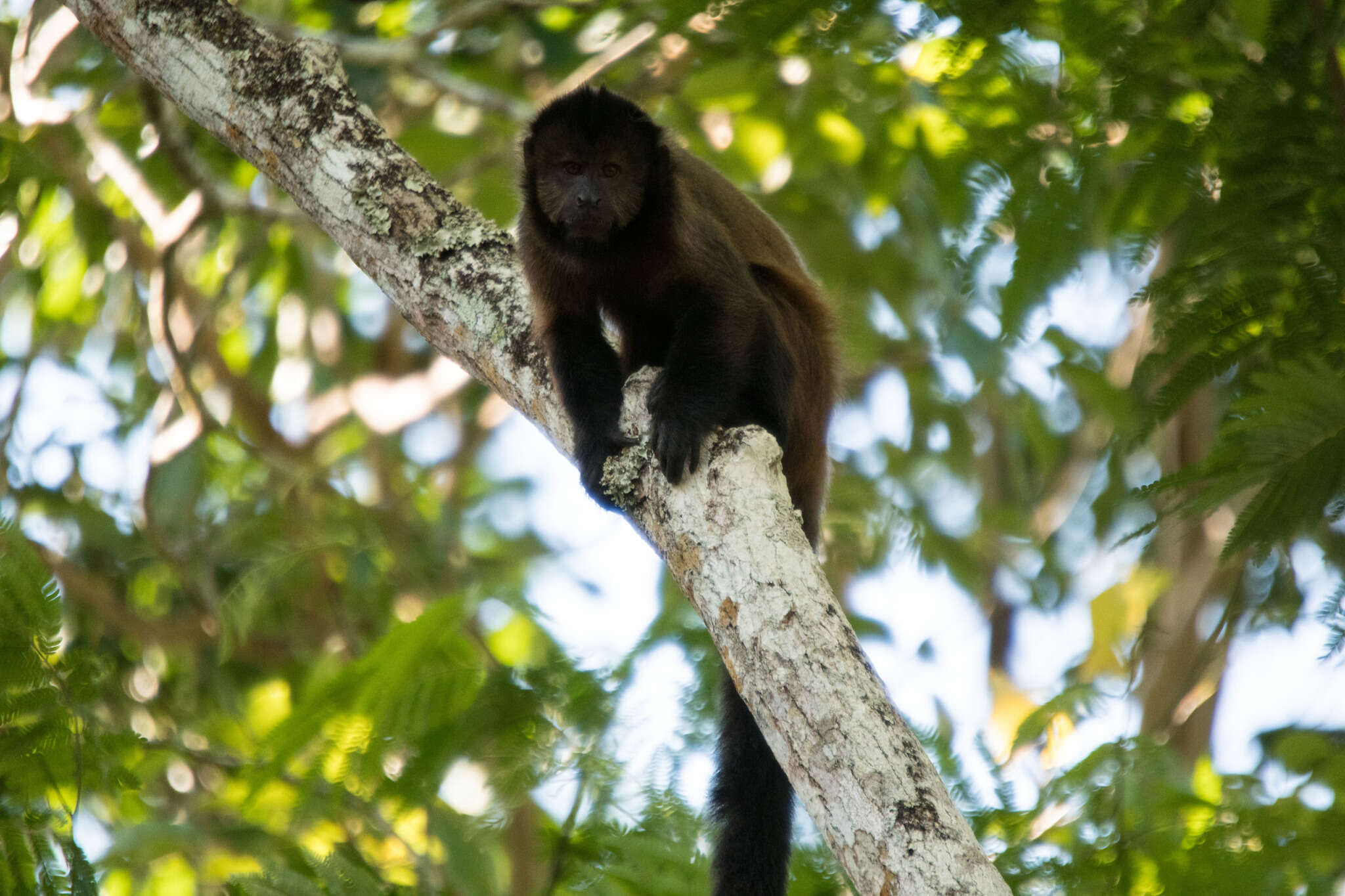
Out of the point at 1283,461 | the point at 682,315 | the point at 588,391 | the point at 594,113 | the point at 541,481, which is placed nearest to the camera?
the point at 1283,461

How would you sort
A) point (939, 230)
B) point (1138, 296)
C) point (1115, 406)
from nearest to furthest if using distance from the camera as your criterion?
point (1138, 296), point (1115, 406), point (939, 230)

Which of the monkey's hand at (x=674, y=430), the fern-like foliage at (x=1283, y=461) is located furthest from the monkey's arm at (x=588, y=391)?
the fern-like foliage at (x=1283, y=461)

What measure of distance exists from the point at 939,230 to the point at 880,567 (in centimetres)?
187

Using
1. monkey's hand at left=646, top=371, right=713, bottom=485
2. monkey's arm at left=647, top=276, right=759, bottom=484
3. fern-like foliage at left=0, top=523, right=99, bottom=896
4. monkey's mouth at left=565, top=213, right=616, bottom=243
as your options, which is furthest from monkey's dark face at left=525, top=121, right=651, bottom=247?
fern-like foliage at left=0, top=523, right=99, bottom=896

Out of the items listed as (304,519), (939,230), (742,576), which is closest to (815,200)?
(939,230)

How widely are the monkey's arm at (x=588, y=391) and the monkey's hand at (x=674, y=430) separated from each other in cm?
13

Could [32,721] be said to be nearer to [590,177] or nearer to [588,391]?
[588,391]

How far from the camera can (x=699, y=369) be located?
11.4ft

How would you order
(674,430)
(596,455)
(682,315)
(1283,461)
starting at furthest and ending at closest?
1. (682,315)
2. (596,455)
3. (674,430)
4. (1283,461)

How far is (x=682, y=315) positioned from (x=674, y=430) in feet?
2.44

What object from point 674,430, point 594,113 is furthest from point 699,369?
point 594,113

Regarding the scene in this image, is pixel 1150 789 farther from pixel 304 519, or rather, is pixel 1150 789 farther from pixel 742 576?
pixel 304 519

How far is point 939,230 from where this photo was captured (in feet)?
18.3

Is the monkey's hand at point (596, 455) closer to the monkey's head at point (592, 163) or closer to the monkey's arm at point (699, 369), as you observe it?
the monkey's arm at point (699, 369)
